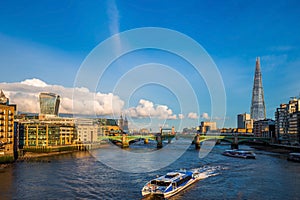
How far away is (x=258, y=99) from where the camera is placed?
15962 cm

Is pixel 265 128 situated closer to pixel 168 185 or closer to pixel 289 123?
pixel 289 123

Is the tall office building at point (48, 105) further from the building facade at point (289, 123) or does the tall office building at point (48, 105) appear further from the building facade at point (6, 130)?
the building facade at point (289, 123)

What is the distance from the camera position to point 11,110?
37.7 m

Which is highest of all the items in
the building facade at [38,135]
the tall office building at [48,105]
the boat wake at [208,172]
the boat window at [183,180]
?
the tall office building at [48,105]

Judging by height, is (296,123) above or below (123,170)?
above

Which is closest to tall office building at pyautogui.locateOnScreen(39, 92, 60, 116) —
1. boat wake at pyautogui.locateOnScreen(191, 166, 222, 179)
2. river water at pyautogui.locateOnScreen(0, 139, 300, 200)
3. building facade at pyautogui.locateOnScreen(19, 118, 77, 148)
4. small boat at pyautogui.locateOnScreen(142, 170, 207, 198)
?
building facade at pyautogui.locateOnScreen(19, 118, 77, 148)

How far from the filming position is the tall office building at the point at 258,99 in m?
156

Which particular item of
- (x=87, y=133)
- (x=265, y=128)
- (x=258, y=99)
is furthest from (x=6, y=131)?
(x=258, y=99)

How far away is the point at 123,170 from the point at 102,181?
589 cm

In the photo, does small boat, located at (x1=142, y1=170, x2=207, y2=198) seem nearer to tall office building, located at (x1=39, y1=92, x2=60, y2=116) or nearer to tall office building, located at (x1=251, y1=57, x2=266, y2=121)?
tall office building, located at (x1=39, y1=92, x2=60, y2=116)

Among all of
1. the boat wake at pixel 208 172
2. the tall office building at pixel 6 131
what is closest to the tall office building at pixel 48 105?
the tall office building at pixel 6 131

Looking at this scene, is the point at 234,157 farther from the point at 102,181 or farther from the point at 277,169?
the point at 102,181

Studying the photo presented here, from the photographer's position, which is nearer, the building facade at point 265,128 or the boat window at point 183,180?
the boat window at point 183,180

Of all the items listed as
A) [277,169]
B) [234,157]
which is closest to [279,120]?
[234,157]
